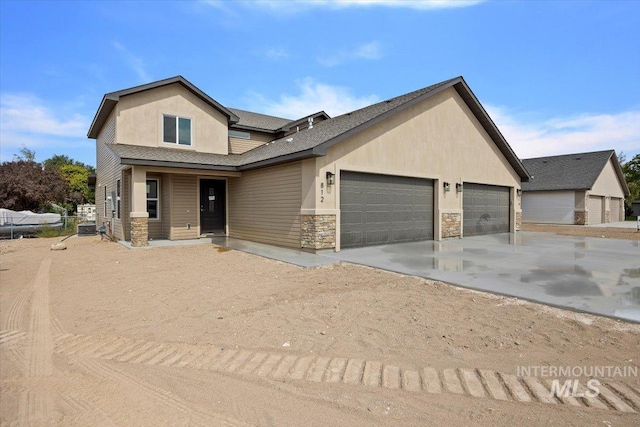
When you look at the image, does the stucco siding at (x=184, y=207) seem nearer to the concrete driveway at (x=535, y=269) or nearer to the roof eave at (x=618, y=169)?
the concrete driveway at (x=535, y=269)

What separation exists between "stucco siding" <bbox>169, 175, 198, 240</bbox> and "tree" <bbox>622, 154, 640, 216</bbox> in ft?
150

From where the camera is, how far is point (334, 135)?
11.1 meters

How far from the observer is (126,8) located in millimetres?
9898

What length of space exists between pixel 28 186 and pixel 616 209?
173 feet

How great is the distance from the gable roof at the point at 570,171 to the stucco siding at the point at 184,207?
24.9m

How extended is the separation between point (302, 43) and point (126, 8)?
Result: 5.59 m

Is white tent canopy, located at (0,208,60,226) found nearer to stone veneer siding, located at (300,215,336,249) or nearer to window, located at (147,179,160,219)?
window, located at (147,179,160,219)

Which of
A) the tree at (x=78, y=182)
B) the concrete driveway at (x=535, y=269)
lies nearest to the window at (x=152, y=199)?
the concrete driveway at (x=535, y=269)

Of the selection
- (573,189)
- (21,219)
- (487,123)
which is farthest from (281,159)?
(573,189)

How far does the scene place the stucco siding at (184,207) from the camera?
14109 mm

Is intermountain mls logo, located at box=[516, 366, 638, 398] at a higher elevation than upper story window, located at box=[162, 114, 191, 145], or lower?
lower

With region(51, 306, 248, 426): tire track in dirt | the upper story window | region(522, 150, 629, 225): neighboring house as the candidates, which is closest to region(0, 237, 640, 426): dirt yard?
region(51, 306, 248, 426): tire track in dirt

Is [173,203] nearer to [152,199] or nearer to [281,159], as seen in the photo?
[152,199]

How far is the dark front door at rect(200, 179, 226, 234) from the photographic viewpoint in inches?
603
